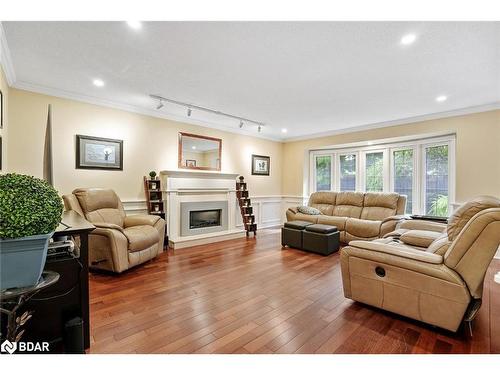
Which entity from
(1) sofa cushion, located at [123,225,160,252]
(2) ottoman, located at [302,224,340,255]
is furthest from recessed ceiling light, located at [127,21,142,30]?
(2) ottoman, located at [302,224,340,255]

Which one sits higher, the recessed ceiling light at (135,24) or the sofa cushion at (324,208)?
the recessed ceiling light at (135,24)

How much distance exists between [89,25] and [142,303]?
2.42 metres

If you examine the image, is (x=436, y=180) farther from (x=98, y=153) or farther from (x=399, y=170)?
(x=98, y=153)

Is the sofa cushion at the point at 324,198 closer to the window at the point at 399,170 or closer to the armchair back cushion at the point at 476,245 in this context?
the window at the point at 399,170

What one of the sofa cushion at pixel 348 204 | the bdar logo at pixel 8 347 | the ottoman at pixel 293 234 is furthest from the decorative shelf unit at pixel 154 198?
the sofa cushion at pixel 348 204

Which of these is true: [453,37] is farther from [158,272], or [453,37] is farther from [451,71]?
[158,272]

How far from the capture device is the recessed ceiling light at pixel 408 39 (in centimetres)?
211

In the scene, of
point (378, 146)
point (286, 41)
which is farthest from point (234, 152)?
point (286, 41)

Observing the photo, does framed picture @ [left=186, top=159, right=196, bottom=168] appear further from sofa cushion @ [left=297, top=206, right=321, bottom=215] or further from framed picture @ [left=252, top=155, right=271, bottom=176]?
sofa cushion @ [left=297, top=206, right=321, bottom=215]

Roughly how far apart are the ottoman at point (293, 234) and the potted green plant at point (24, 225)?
3.68m

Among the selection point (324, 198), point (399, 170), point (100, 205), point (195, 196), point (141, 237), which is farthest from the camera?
point (324, 198)

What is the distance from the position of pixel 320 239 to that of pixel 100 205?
10.7 feet

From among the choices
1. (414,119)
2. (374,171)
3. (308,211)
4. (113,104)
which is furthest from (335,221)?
(113,104)

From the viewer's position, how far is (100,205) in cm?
349
